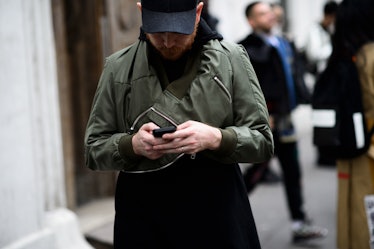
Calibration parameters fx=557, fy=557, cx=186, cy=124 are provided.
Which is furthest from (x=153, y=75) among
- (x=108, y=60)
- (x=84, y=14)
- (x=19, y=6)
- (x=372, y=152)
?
(x=84, y=14)

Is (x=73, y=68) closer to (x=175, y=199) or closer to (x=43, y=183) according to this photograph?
(x=43, y=183)

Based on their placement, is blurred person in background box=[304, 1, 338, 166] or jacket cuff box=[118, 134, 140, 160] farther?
blurred person in background box=[304, 1, 338, 166]

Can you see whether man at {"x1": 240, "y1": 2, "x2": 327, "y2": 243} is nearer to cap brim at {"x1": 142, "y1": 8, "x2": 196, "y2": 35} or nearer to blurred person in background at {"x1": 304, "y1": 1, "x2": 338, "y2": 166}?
blurred person in background at {"x1": 304, "y1": 1, "x2": 338, "y2": 166}

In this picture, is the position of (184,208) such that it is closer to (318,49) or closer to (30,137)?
(30,137)

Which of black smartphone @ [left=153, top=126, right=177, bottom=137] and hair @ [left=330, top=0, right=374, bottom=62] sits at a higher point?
hair @ [left=330, top=0, right=374, bottom=62]

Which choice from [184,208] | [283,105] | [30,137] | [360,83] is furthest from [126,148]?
[283,105]

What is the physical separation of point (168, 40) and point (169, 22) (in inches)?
3.0

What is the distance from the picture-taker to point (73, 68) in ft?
17.4

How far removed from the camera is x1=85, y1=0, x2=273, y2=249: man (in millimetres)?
2092

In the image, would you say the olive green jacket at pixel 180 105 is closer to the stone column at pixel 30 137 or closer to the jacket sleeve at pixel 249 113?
the jacket sleeve at pixel 249 113

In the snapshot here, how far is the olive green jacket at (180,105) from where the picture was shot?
6.88 feet

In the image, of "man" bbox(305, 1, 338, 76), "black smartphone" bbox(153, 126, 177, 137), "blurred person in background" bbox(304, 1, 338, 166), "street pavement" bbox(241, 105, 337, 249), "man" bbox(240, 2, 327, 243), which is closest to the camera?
"black smartphone" bbox(153, 126, 177, 137)

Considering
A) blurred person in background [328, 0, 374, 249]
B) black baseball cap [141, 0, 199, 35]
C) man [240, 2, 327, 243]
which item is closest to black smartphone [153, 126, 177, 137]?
black baseball cap [141, 0, 199, 35]

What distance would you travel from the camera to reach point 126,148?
2.11 m
